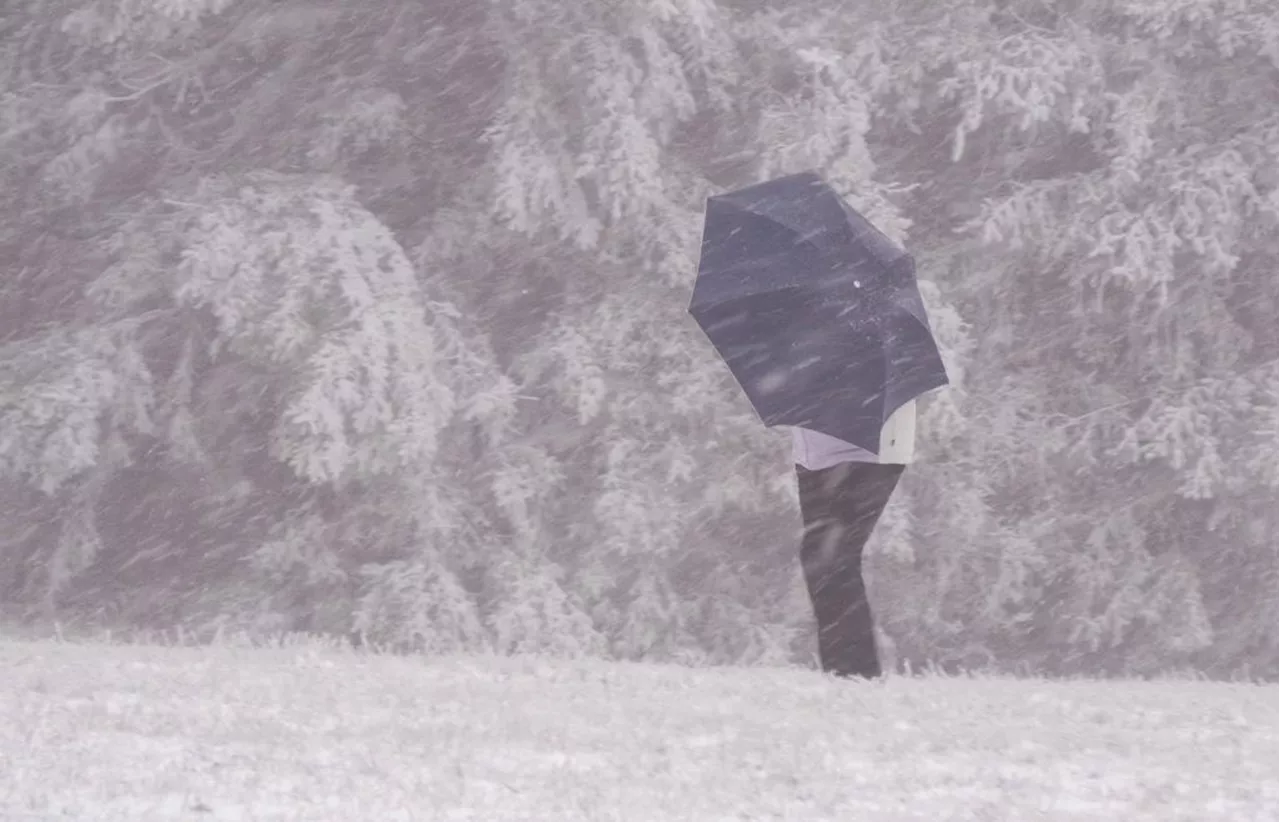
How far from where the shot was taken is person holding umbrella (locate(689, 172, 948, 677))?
6051 millimetres

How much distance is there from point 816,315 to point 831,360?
11.3 inches

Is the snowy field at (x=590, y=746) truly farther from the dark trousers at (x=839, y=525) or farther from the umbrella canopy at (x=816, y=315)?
the umbrella canopy at (x=816, y=315)

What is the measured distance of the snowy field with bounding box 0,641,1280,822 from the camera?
13.6 feet

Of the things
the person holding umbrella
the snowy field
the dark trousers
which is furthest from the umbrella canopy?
the snowy field

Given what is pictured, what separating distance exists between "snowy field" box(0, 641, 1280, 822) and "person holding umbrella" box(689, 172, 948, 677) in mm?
446

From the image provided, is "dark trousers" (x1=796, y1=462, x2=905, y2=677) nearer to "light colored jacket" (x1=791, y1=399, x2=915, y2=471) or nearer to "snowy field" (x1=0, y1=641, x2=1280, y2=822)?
"light colored jacket" (x1=791, y1=399, x2=915, y2=471)

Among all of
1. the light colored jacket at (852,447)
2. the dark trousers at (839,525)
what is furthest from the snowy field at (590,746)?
the light colored jacket at (852,447)

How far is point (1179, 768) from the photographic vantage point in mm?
4793

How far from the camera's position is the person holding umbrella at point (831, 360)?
6.05m

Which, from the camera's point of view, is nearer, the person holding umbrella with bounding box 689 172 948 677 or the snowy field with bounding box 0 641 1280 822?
the snowy field with bounding box 0 641 1280 822

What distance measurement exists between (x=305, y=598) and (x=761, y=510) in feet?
10.3

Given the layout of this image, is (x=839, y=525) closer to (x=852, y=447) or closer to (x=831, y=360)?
(x=852, y=447)

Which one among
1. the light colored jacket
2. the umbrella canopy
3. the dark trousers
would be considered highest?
the umbrella canopy

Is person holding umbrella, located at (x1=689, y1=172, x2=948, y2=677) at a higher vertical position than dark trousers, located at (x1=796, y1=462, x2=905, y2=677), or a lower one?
higher
